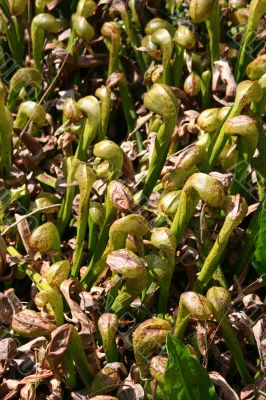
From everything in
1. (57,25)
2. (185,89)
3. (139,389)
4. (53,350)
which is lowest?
(139,389)

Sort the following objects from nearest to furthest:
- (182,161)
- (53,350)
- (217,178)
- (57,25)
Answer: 1. (53,350)
2. (217,178)
3. (182,161)
4. (57,25)

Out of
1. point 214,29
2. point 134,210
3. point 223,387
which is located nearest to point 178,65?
point 214,29

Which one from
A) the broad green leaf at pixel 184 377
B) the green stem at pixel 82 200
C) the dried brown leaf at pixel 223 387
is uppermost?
the green stem at pixel 82 200

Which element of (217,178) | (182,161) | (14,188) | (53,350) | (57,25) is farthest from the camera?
(57,25)

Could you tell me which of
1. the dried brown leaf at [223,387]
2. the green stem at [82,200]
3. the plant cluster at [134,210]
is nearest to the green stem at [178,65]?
the plant cluster at [134,210]

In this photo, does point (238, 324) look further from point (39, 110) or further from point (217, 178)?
point (39, 110)

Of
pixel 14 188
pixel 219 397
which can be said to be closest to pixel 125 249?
pixel 219 397

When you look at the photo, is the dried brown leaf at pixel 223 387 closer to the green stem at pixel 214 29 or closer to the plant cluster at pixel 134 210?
the plant cluster at pixel 134 210

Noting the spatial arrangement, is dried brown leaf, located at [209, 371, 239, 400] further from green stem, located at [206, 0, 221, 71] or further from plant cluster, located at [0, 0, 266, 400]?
green stem, located at [206, 0, 221, 71]
